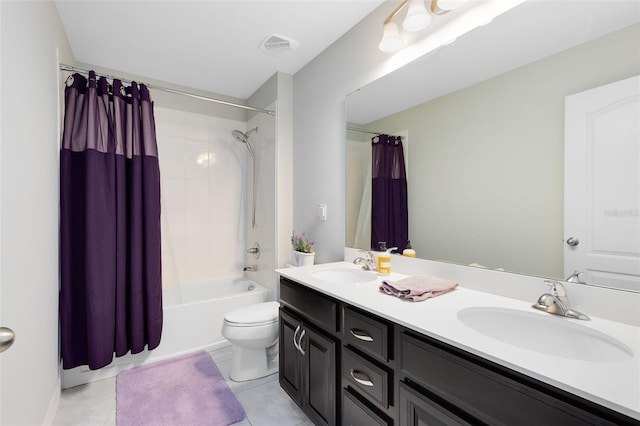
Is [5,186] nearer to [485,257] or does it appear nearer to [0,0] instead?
[0,0]

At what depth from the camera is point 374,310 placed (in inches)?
44.1

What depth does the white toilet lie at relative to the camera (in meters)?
1.99

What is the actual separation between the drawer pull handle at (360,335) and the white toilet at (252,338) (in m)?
0.97

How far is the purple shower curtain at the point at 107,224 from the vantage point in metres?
1.96

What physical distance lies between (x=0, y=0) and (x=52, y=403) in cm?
198

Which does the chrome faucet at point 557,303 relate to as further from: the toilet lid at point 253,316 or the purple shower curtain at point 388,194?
the toilet lid at point 253,316

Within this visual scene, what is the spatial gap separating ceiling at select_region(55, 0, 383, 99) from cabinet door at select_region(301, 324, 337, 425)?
189 cm

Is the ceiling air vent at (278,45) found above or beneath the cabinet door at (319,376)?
above

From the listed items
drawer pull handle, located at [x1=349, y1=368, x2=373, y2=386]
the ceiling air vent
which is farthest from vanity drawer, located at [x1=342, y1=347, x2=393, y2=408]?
the ceiling air vent

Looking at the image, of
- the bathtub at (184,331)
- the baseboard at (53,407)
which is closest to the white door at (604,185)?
the bathtub at (184,331)

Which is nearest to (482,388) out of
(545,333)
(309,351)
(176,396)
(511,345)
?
(511,345)

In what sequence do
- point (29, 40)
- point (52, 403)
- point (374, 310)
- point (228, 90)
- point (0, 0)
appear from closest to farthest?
point (0, 0) → point (374, 310) → point (29, 40) → point (52, 403) → point (228, 90)

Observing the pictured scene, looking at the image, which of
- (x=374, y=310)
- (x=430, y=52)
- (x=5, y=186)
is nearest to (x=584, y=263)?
(x=374, y=310)

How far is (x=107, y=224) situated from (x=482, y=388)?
229 cm
